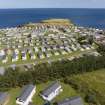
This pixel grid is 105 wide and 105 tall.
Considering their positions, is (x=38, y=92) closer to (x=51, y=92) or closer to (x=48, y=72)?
(x=51, y=92)

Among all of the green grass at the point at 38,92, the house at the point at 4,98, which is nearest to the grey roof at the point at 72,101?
the green grass at the point at 38,92

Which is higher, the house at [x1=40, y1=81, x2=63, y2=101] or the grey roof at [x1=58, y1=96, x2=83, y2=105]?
the grey roof at [x1=58, y1=96, x2=83, y2=105]

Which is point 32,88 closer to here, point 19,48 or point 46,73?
point 46,73

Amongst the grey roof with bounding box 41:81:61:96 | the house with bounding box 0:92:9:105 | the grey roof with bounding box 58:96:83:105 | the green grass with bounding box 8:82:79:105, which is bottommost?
the green grass with bounding box 8:82:79:105

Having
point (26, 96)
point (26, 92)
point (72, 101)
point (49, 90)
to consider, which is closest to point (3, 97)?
point (26, 96)

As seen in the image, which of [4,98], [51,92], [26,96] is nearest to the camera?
[4,98]

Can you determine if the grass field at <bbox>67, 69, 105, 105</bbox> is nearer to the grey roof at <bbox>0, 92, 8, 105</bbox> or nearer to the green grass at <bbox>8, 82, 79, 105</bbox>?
the green grass at <bbox>8, 82, 79, 105</bbox>

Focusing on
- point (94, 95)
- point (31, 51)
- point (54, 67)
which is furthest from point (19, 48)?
point (94, 95)

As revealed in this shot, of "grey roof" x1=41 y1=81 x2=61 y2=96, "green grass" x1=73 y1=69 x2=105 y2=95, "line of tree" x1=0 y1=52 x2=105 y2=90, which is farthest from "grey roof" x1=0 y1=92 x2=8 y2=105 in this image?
"green grass" x1=73 y1=69 x2=105 y2=95
